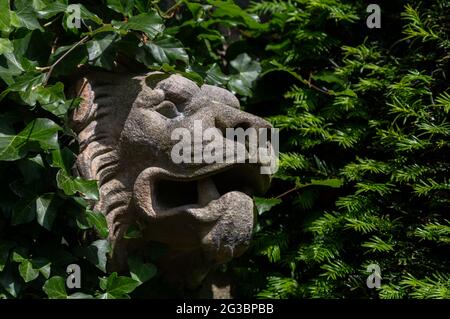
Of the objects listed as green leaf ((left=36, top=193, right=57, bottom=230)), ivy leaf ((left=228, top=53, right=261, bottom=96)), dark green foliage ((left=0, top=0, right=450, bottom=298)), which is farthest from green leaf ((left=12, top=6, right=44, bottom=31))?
ivy leaf ((left=228, top=53, right=261, bottom=96))

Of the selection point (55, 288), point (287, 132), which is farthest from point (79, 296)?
point (287, 132)

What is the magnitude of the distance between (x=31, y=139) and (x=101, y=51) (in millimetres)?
265

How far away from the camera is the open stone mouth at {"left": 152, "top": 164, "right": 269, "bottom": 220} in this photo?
194 cm

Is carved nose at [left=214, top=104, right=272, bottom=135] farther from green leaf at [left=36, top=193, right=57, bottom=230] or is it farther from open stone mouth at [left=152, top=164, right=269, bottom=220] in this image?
green leaf at [left=36, top=193, right=57, bottom=230]

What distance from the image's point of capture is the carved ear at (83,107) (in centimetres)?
196

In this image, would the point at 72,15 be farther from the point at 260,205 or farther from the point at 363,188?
the point at 363,188

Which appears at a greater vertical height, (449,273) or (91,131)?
(91,131)

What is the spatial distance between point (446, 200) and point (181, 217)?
1.97ft

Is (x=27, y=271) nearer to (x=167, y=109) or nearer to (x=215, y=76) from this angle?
(x=167, y=109)

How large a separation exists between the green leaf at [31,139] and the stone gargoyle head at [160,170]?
13 cm

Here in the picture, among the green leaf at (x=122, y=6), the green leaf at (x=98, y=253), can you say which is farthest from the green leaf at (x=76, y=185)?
the green leaf at (x=122, y=6)

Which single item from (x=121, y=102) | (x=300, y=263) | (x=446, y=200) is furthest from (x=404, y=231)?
(x=121, y=102)

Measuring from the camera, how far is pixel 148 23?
198cm

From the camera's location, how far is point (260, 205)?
7.07 feet
